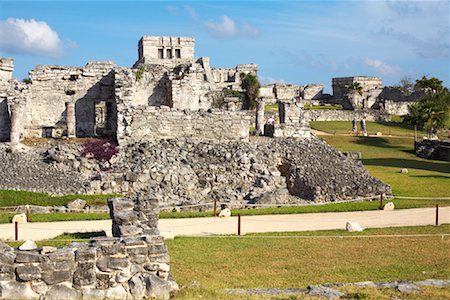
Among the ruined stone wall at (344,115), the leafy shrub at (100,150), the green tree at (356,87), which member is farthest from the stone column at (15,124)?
the green tree at (356,87)

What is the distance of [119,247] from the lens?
1041 cm

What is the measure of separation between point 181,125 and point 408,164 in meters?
14.7

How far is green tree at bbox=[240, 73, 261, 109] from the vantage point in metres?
64.7

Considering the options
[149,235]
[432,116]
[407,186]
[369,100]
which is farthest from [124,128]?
[369,100]

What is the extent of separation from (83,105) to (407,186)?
16361 mm

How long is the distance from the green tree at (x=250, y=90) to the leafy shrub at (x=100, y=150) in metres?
37.0

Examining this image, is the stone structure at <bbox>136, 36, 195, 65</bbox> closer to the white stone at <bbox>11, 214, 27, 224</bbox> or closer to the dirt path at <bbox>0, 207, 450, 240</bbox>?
the dirt path at <bbox>0, 207, 450, 240</bbox>

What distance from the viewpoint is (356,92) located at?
74.1m

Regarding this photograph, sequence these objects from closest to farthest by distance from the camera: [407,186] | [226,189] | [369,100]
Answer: [226,189] → [407,186] → [369,100]

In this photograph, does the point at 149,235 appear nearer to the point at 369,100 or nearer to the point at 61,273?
the point at 61,273

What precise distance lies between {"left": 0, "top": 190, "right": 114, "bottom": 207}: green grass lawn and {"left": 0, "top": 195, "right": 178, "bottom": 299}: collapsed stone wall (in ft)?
38.0

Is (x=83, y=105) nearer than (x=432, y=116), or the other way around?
(x=83, y=105)

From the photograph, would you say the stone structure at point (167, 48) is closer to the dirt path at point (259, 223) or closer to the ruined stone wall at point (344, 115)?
the ruined stone wall at point (344, 115)

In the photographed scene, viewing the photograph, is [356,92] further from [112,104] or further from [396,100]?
[112,104]
